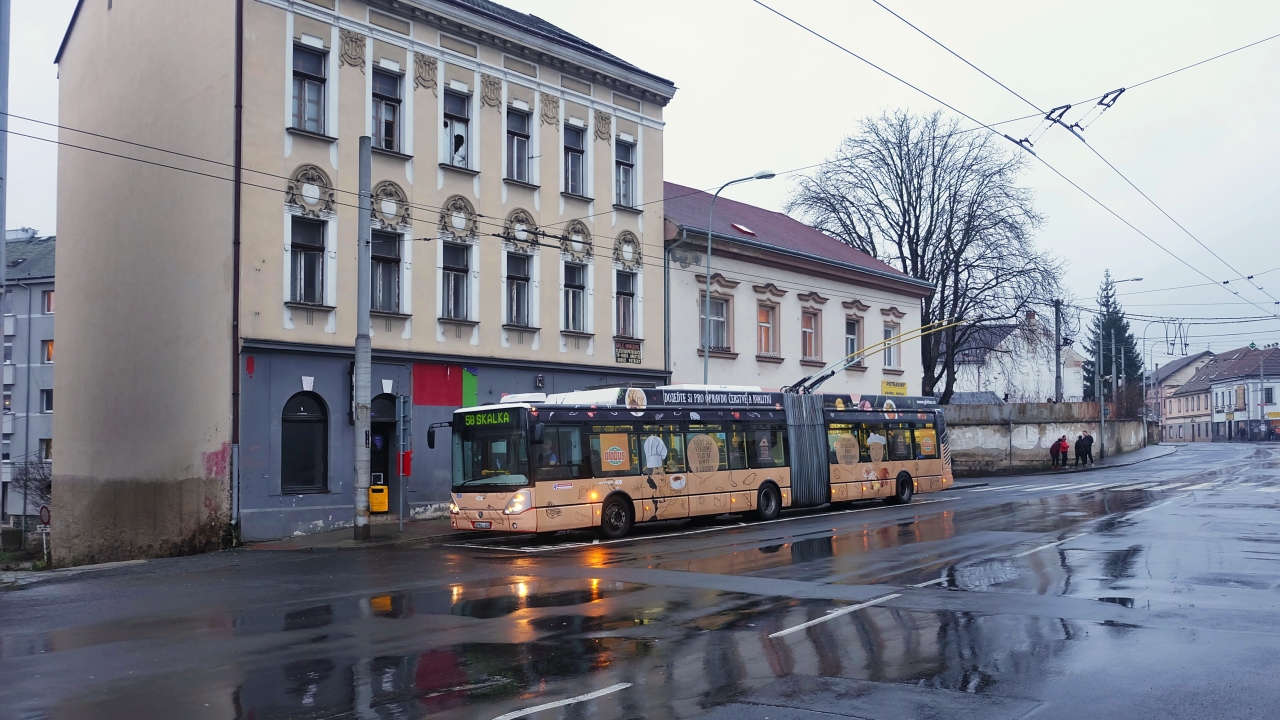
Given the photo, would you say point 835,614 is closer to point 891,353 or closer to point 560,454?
point 560,454

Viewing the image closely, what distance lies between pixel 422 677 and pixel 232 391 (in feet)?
49.9

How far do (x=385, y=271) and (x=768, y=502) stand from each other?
10448 millimetres

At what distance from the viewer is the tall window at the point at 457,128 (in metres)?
26.7

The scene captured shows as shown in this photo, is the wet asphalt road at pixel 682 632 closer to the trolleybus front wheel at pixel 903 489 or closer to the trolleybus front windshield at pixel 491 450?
the trolleybus front windshield at pixel 491 450

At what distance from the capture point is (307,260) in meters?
23.7

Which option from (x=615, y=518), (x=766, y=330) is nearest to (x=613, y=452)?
(x=615, y=518)

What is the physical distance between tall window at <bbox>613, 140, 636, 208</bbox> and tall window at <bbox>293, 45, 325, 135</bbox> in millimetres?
9865

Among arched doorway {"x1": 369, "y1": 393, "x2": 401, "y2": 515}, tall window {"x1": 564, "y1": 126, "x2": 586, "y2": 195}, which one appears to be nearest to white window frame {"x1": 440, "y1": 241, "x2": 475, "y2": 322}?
arched doorway {"x1": 369, "y1": 393, "x2": 401, "y2": 515}

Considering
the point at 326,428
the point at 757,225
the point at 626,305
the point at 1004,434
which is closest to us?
the point at 326,428

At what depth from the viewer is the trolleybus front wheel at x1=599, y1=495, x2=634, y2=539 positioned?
71.3 feet

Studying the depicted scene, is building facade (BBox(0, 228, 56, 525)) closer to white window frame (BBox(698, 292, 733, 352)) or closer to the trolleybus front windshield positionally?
white window frame (BBox(698, 292, 733, 352))

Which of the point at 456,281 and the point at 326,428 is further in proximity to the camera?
the point at 456,281

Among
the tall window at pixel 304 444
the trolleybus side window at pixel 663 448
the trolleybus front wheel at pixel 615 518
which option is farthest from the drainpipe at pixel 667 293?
the tall window at pixel 304 444

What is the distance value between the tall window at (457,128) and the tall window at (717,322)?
10.2 m
